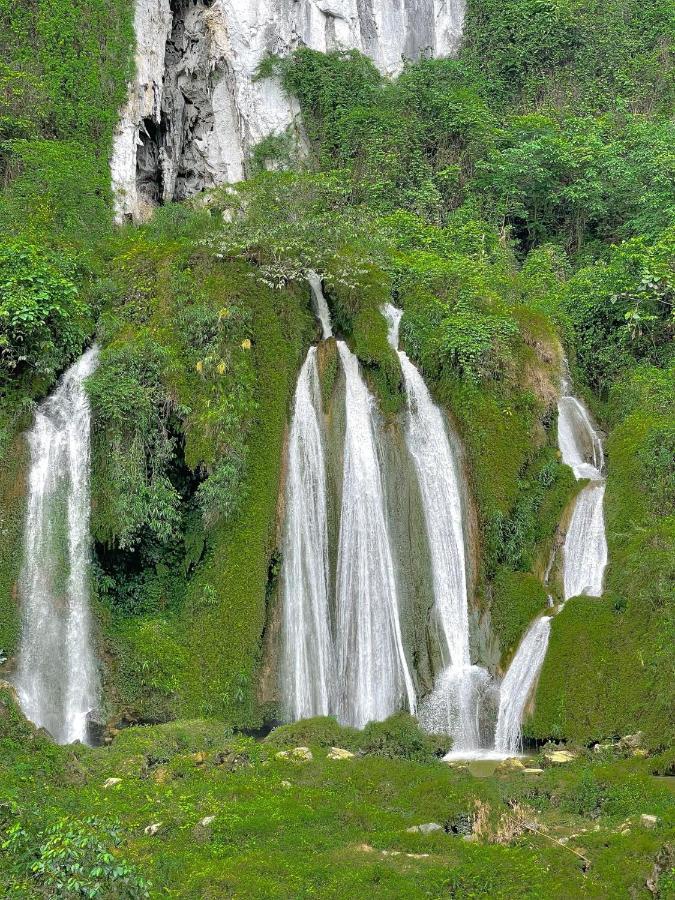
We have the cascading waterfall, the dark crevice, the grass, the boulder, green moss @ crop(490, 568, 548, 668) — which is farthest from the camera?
the dark crevice

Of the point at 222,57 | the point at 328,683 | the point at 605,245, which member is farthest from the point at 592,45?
the point at 328,683

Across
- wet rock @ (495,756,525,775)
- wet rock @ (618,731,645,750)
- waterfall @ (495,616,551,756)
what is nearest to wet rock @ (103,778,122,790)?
wet rock @ (495,756,525,775)

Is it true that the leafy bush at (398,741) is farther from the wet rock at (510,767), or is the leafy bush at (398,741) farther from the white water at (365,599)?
the white water at (365,599)

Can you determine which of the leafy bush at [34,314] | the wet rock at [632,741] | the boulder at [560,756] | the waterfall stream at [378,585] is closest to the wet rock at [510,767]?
the boulder at [560,756]

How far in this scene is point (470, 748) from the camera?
558 inches

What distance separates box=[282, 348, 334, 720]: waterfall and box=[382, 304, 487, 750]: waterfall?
76.1 inches

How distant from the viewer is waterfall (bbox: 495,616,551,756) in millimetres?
14055

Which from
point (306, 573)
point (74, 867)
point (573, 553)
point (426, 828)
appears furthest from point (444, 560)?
point (74, 867)

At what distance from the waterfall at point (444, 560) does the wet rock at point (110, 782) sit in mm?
5961

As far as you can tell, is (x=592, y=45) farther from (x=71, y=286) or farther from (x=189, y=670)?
(x=189, y=670)

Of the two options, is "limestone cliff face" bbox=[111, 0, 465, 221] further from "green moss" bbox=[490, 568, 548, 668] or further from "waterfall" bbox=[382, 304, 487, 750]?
"green moss" bbox=[490, 568, 548, 668]

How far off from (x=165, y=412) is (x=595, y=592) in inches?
342

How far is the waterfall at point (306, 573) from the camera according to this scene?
14.7 meters

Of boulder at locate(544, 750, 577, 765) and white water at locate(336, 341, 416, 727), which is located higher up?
white water at locate(336, 341, 416, 727)
